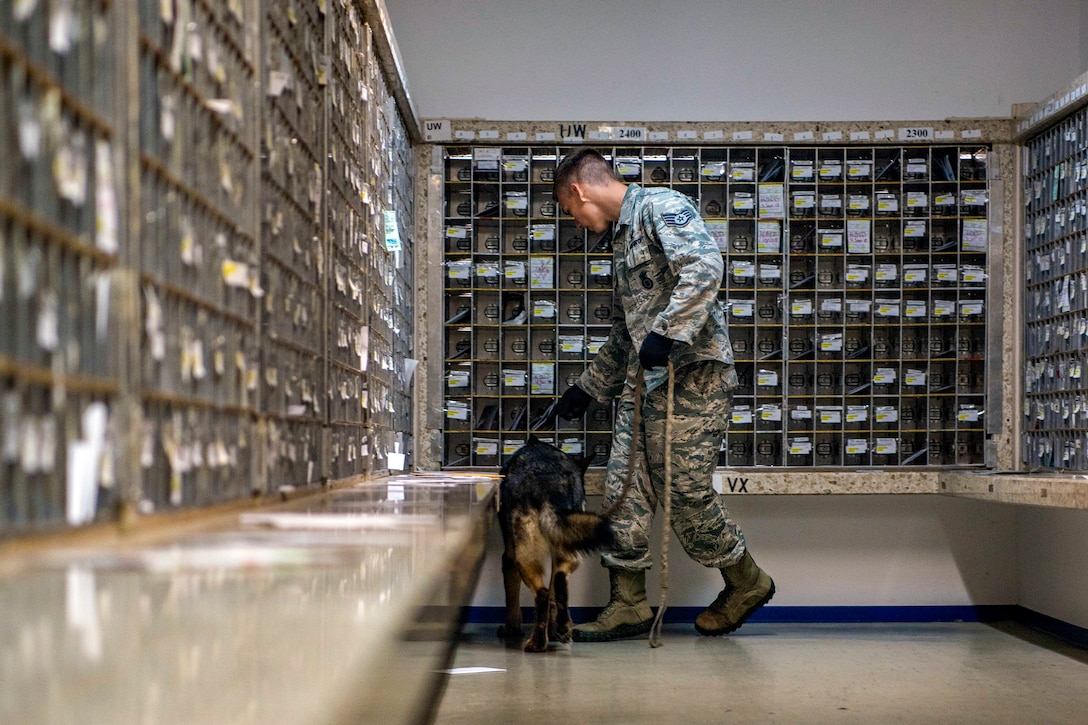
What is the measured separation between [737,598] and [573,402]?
115cm

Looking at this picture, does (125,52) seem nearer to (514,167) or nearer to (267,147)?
(267,147)

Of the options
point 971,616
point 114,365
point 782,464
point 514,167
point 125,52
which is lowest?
point 971,616

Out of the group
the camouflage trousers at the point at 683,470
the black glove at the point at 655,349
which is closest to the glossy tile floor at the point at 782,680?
the camouflage trousers at the point at 683,470

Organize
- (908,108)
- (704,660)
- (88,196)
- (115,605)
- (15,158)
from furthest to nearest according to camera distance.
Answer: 1. (908,108)
2. (704,660)
3. (88,196)
4. (15,158)
5. (115,605)

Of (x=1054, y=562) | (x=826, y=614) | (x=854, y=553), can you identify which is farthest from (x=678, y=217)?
(x=1054, y=562)

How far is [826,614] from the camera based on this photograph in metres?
5.23

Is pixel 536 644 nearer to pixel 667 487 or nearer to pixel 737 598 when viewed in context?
pixel 667 487

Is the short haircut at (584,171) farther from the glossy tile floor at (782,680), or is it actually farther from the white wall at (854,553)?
the glossy tile floor at (782,680)

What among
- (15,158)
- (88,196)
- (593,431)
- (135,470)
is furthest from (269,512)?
(593,431)

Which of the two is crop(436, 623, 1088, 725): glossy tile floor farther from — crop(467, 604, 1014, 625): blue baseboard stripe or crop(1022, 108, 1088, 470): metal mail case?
crop(1022, 108, 1088, 470): metal mail case

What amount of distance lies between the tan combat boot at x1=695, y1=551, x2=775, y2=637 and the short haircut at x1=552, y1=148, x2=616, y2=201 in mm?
1785

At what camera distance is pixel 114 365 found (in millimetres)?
1163

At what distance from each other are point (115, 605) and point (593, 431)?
446cm

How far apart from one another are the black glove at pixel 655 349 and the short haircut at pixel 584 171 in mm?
860
